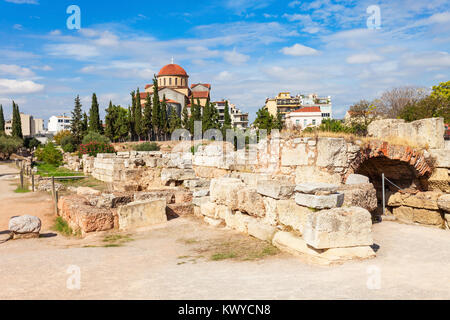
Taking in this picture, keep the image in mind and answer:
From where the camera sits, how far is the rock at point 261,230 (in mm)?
6120

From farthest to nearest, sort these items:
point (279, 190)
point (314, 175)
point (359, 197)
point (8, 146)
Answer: point (8, 146) → point (314, 175) → point (359, 197) → point (279, 190)

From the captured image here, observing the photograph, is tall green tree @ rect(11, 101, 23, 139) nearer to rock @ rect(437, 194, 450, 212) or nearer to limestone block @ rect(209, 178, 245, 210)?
limestone block @ rect(209, 178, 245, 210)

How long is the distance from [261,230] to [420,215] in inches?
236

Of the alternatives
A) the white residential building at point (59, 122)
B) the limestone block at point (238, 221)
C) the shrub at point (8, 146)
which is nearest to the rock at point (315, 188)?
the limestone block at point (238, 221)

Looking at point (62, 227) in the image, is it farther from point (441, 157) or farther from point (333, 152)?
point (441, 157)

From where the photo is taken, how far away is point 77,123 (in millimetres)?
58906

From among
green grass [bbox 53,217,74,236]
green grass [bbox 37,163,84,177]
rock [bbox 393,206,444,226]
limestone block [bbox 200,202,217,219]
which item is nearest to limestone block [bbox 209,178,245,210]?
limestone block [bbox 200,202,217,219]

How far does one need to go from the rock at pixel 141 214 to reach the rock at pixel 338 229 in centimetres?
415

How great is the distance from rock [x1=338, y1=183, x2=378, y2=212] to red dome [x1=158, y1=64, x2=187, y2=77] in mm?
79514

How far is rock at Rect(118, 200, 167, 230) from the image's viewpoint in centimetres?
788

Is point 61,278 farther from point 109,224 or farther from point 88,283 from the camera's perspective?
point 109,224

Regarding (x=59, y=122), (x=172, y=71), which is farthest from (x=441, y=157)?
(x=59, y=122)

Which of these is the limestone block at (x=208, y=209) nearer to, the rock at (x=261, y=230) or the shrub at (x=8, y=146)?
the rock at (x=261, y=230)
